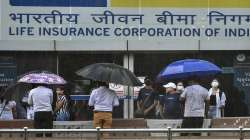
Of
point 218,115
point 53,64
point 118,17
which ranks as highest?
Answer: point 118,17

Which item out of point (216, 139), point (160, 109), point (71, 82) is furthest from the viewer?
point (71, 82)

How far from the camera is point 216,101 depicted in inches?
687

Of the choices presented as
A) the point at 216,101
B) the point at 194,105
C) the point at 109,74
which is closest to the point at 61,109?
the point at 109,74

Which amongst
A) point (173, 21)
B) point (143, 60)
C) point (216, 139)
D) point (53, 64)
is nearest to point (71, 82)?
point (53, 64)

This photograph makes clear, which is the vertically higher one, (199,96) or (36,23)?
(36,23)

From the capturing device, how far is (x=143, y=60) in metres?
19.3

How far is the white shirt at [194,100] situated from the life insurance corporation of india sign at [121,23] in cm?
552

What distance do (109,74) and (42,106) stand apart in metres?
1.41

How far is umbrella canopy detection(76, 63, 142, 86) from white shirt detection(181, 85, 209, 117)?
984mm

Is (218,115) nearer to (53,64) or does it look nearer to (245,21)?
(245,21)

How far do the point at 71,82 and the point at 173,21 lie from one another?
3184mm

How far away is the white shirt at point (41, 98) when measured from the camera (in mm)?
13664

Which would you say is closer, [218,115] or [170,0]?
[218,115]

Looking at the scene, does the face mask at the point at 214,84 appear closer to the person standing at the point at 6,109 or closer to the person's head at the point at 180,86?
the person's head at the point at 180,86
